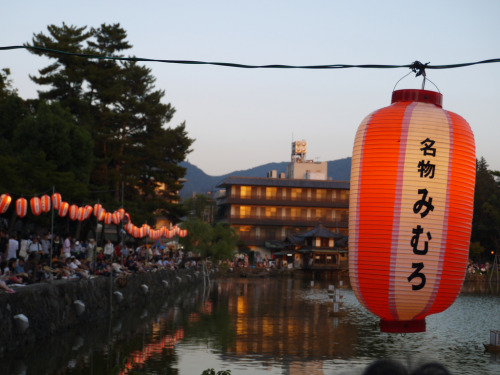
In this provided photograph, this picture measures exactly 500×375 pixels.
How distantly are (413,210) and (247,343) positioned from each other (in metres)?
14.8

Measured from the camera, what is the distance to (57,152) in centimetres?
3684

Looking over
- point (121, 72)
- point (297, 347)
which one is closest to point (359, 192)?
point (297, 347)

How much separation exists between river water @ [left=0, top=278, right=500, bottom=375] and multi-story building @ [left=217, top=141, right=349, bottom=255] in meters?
52.8

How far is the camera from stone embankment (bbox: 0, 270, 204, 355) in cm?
1709

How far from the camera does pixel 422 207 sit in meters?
7.75

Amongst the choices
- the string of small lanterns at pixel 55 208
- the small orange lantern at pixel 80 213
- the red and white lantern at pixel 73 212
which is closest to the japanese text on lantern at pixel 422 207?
the string of small lanterns at pixel 55 208

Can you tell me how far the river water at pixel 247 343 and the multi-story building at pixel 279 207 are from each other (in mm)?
52762

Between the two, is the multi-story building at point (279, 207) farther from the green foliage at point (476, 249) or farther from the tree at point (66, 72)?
the tree at point (66, 72)

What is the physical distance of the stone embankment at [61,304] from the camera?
17094mm

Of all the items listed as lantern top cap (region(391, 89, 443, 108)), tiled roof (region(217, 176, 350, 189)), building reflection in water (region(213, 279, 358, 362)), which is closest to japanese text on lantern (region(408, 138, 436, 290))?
lantern top cap (region(391, 89, 443, 108))

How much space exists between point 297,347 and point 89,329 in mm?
7029

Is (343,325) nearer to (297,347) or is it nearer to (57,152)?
(297,347)

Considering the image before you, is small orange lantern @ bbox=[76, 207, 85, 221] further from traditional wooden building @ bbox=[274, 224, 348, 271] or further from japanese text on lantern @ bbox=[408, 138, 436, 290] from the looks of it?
traditional wooden building @ bbox=[274, 224, 348, 271]

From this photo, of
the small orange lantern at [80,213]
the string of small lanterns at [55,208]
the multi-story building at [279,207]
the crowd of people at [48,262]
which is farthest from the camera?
the multi-story building at [279,207]
